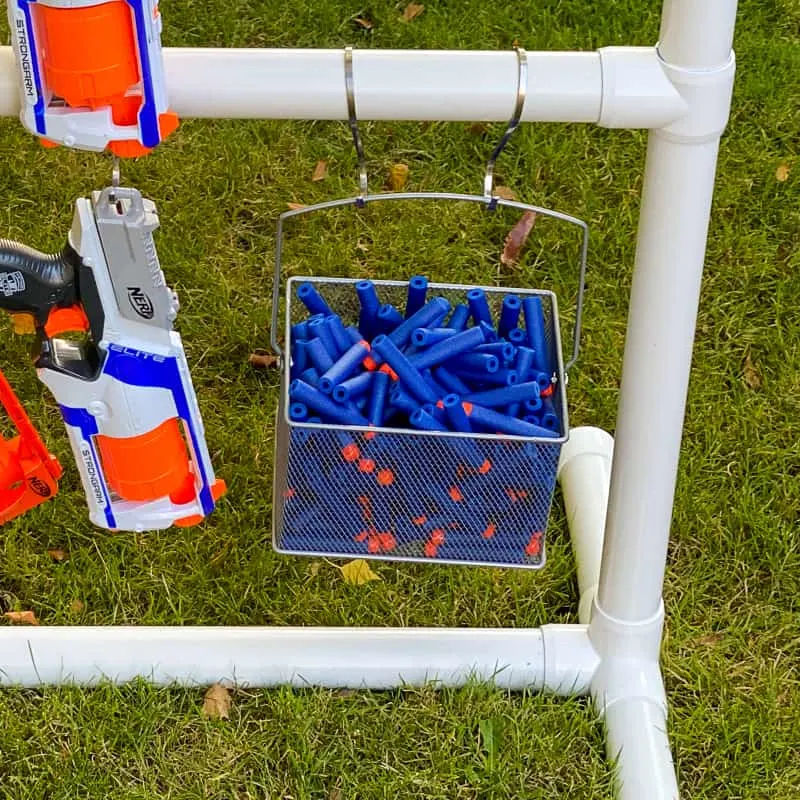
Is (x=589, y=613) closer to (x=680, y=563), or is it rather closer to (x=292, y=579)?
(x=680, y=563)

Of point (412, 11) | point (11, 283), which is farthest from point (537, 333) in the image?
point (412, 11)

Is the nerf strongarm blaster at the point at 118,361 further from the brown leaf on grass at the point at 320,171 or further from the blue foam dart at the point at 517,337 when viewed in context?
the brown leaf on grass at the point at 320,171

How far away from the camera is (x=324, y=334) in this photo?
168 centimetres

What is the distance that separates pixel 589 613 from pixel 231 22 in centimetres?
178

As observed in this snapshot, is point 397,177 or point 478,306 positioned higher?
point 478,306

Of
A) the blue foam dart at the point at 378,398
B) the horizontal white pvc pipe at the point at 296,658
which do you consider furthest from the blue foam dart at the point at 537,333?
the horizontal white pvc pipe at the point at 296,658

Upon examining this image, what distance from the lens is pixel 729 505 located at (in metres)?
2.07

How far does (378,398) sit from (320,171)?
3.76ft

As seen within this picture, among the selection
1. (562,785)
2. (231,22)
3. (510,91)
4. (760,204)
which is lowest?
(562,785)

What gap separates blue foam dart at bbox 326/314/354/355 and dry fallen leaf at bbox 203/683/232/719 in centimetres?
49

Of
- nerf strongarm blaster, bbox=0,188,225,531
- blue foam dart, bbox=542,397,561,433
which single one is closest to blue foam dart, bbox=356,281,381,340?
blue foam dart, bbox=542,397,561,433

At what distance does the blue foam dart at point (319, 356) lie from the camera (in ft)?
5.44

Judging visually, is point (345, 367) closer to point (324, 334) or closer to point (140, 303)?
point (324, 334)

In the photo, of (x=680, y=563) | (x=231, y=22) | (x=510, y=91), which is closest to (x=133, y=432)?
(x=510, y=91)
